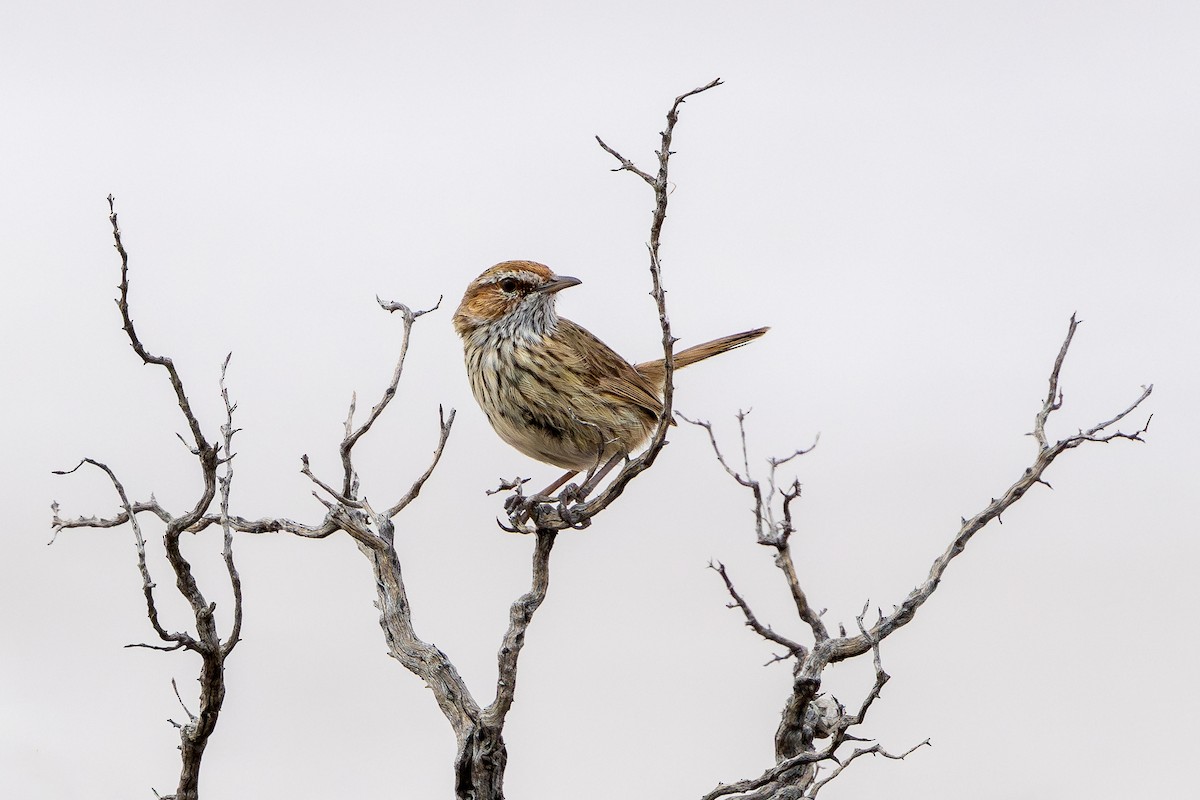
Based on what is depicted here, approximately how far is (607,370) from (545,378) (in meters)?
0.54

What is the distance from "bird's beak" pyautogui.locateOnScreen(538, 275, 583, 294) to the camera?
21.7 ft

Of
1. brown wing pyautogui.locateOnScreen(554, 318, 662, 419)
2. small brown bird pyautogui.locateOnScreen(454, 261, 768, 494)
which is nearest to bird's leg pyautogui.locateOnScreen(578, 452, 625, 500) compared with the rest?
small brown bird pyautogui.locateOnScreen(454, 261, 768, 494)

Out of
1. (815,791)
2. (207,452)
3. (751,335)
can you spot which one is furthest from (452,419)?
(751,335)

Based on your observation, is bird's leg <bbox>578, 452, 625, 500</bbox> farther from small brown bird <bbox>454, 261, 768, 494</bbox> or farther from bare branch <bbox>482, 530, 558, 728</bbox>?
bare branch <bbox>482, 530, 558, 728</bbox>

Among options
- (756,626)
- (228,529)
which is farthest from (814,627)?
(228,529)

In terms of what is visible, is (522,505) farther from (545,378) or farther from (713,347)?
(713,347)

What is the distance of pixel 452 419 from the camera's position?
5.66 m

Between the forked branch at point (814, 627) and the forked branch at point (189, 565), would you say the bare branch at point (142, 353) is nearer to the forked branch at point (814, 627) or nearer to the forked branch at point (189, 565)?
the forked branch at point (189, 565)

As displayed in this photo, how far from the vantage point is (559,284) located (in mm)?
6645

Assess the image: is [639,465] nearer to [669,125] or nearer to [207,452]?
[669,125]

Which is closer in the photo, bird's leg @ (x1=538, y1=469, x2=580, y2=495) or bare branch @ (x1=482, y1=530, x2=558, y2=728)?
bare branch @ (x1=482, y1=530, x2=558, y2=728)

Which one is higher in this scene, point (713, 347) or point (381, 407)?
point (713, 347)

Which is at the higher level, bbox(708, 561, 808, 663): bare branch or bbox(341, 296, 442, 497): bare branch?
bbox(341, 296, 442, 497): bare branch

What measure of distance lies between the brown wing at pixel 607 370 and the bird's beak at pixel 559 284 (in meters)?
0.25
